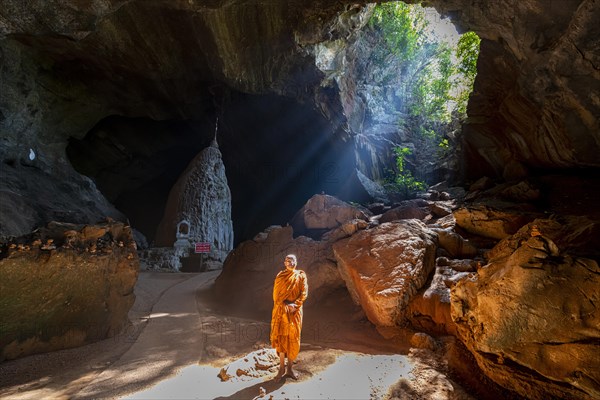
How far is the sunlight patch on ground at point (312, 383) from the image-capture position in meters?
3.99

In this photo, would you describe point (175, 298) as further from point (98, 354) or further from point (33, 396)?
point (33, 396)

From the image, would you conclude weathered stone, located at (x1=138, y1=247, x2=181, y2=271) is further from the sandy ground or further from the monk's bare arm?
the monk's bare arm

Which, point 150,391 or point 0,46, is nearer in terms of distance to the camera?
point 150,391

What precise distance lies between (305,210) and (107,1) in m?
10.3

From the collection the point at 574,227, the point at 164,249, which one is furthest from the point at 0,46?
the point at 574,227

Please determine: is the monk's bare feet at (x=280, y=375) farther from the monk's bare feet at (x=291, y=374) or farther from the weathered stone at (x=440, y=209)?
the weathered stone at (x=440, y=209)

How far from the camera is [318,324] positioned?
25.5 ft

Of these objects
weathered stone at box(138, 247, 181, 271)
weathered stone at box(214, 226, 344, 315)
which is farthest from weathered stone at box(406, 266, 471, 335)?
weathered stone at box(138, 247, 181, 271)

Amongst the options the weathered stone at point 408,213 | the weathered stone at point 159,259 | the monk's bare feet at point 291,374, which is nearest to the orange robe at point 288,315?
the monk's bare feet at point 291,374

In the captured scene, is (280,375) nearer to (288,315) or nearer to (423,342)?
(288,315)

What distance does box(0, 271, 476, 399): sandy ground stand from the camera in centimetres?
411

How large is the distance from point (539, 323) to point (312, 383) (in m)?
3.39

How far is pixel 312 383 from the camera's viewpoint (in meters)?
4.39

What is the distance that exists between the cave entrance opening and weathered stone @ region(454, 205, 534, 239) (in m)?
7.09
